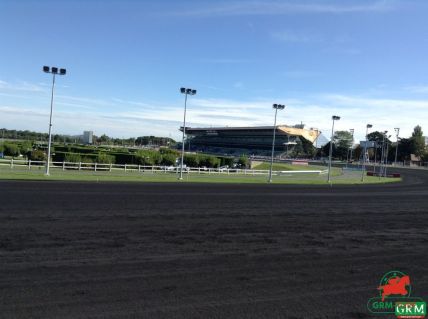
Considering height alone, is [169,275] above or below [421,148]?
below

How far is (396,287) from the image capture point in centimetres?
799

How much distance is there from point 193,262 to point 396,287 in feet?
13.1

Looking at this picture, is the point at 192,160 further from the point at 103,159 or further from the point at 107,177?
the point at 107,177

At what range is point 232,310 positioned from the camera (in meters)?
6.26

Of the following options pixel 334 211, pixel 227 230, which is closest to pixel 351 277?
pixel 227 230

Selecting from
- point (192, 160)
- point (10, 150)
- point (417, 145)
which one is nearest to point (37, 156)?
point (10, 150)

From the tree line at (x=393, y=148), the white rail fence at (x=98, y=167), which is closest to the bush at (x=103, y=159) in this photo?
the white rail fence at (x=98, y=167)

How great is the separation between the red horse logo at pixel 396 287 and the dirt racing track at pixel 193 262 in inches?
6.3

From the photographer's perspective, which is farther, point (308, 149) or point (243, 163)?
point (308, 149)

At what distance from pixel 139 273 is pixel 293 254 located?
3913mm

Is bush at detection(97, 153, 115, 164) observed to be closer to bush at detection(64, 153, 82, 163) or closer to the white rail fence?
bush at detection(64, 153, 82, 163)

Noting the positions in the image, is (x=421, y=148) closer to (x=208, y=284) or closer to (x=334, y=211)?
(x=334, y=211)

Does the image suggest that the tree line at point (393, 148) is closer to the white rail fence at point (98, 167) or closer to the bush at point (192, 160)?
the bush at point (192, 160)

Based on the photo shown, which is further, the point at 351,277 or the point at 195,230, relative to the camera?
the point at 195,230
